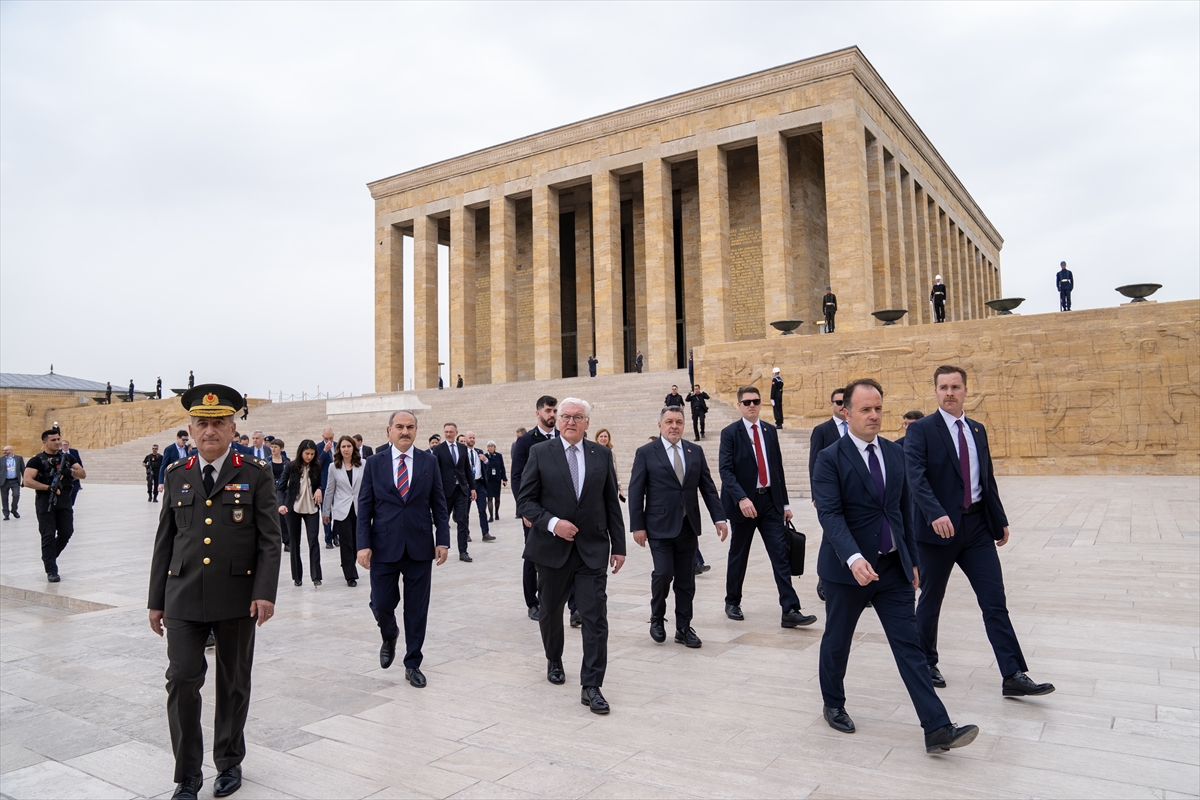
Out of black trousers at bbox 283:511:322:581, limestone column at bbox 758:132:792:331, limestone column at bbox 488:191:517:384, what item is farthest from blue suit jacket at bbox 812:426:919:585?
limestone column at bbox 488:191:517:384

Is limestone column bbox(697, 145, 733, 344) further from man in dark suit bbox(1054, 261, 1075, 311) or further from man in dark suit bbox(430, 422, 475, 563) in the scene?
man in dark suit bbox(430, 422, 475, 563)

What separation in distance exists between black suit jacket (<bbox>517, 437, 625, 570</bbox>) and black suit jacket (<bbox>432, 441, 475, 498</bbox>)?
403 cm

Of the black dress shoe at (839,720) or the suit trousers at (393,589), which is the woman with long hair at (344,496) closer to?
the suit trousers at (393,589)

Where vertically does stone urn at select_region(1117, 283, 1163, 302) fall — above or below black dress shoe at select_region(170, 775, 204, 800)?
above

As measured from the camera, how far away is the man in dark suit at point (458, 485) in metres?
9.42

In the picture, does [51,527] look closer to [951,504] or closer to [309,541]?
[309,541]

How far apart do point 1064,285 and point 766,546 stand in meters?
17.5

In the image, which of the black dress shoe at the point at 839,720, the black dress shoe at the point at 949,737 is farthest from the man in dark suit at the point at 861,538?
the black dress shoe at the point at 949,737

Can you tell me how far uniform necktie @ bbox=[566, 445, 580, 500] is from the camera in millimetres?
4555

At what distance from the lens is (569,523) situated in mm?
4320

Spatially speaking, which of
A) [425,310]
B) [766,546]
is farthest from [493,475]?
[425,310]

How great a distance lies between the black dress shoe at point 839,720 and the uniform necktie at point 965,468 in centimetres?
143

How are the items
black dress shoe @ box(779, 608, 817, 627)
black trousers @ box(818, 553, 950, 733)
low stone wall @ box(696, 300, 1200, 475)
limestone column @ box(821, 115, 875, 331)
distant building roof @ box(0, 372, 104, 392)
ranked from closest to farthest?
black trousers @ box(818, 553, 950, 733) < black dress shoe @ box(779, 608, 817, 627) < low stone wall @ box(696, 300, 1200, 475) < limestone column @ box(821, 115, 875, 331) < distant building roof @ box(0, 372, 104, 392)

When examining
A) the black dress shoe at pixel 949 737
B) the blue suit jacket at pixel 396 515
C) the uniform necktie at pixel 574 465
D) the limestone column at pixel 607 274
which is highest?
the limestone column at pixel 607 274
